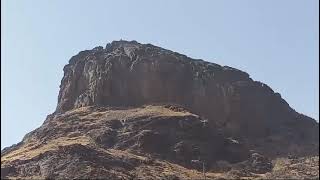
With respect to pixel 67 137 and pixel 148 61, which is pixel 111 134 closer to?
pixel 67 137

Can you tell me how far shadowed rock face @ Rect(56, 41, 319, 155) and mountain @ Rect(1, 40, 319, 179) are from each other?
0.17 m

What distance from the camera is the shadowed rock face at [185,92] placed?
93812 millimetres

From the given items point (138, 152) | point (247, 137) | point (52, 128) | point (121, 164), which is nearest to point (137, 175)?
point (121, 164)

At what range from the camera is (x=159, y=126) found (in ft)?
259

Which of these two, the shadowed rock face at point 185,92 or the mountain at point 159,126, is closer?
the mountain at point 159,126

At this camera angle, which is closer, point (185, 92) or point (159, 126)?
point (159, 126)

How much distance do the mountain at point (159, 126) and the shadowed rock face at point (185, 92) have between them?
6.5 inches

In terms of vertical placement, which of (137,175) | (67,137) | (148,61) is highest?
(148,61)

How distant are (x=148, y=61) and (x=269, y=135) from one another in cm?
2289

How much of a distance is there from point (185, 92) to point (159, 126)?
18.6m

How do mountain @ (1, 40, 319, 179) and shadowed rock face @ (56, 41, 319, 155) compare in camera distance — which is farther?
shadowed rock face @ (56, 41, 319, 155)

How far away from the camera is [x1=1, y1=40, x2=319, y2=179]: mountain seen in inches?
2630

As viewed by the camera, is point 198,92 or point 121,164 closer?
point 121,164

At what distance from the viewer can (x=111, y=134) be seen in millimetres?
78750
